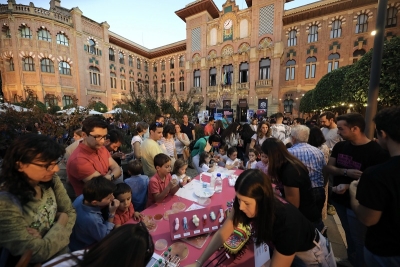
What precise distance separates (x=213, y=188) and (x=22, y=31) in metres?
28.2

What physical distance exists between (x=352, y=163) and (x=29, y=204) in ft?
10.8

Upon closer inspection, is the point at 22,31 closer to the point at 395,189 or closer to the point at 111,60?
the point at 111,60

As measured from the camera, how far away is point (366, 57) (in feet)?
23.1

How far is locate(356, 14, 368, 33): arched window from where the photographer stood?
1627 centimetres

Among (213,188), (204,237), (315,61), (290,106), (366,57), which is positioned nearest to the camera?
(204,237)

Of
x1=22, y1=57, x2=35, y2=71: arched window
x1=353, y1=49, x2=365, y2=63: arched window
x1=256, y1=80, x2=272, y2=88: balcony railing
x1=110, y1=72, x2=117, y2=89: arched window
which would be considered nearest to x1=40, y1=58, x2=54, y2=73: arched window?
x1=22, y1=57, x2=35, y2=71: arched window

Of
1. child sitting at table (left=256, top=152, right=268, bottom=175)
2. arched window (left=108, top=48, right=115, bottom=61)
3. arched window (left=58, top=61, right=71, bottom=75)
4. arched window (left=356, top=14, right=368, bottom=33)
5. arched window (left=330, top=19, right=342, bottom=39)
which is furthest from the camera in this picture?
arched window (left=108, top=48, right=115, bottom=61)

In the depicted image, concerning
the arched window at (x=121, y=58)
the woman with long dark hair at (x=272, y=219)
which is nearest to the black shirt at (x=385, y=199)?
the woman with long dark hair at (x=272, y=219)

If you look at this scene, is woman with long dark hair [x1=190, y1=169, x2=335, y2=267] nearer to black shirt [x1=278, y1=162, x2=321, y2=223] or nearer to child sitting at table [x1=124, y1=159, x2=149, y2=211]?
black shirt [x1=278, y1=162, x2=321, y2=223]

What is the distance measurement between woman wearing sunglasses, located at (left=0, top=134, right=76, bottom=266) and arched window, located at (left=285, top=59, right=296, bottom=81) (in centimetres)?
2307

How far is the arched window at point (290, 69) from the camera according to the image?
19719 mm

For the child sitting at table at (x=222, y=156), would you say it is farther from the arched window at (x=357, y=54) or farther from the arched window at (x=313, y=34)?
the arched window at (x=313, y=34)

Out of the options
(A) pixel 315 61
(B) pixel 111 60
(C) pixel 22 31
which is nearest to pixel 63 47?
(C) pixel 22 31

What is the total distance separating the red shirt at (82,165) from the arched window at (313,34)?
2377 cm
